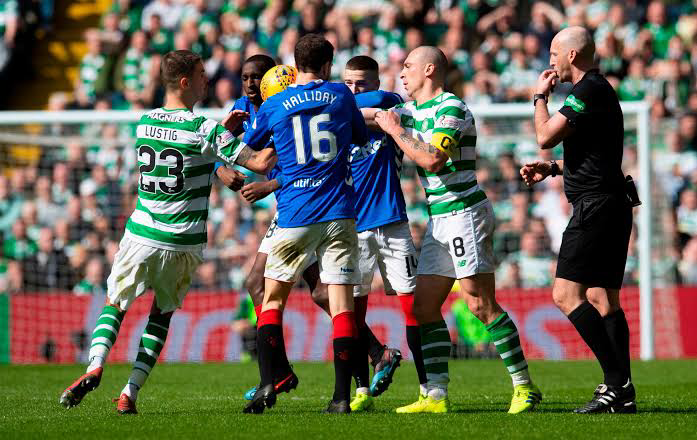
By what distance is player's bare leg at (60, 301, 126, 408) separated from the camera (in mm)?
7098

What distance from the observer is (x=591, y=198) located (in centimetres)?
718

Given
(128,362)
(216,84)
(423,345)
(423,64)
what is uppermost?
(216,84)

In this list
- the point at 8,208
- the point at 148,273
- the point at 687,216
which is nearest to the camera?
the point at 148,273

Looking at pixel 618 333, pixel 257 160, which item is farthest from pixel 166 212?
pixel 618 333

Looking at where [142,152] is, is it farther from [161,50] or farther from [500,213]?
[161,50]

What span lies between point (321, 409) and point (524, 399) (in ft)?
4.57

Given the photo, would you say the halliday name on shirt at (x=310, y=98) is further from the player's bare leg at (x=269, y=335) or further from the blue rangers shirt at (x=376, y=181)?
the player's bare leg at (x=269, y=335)

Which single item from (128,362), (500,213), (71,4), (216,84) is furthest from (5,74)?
(500,213)

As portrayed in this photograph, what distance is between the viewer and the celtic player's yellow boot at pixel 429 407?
749 cm

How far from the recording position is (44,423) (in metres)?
6.84

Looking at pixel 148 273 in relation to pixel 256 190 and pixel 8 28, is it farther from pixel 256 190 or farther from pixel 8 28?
pixel 8 28

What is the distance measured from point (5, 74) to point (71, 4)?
2576 millimetres

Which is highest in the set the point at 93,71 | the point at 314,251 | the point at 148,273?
the point at 93,71

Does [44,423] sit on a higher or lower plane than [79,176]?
lower
